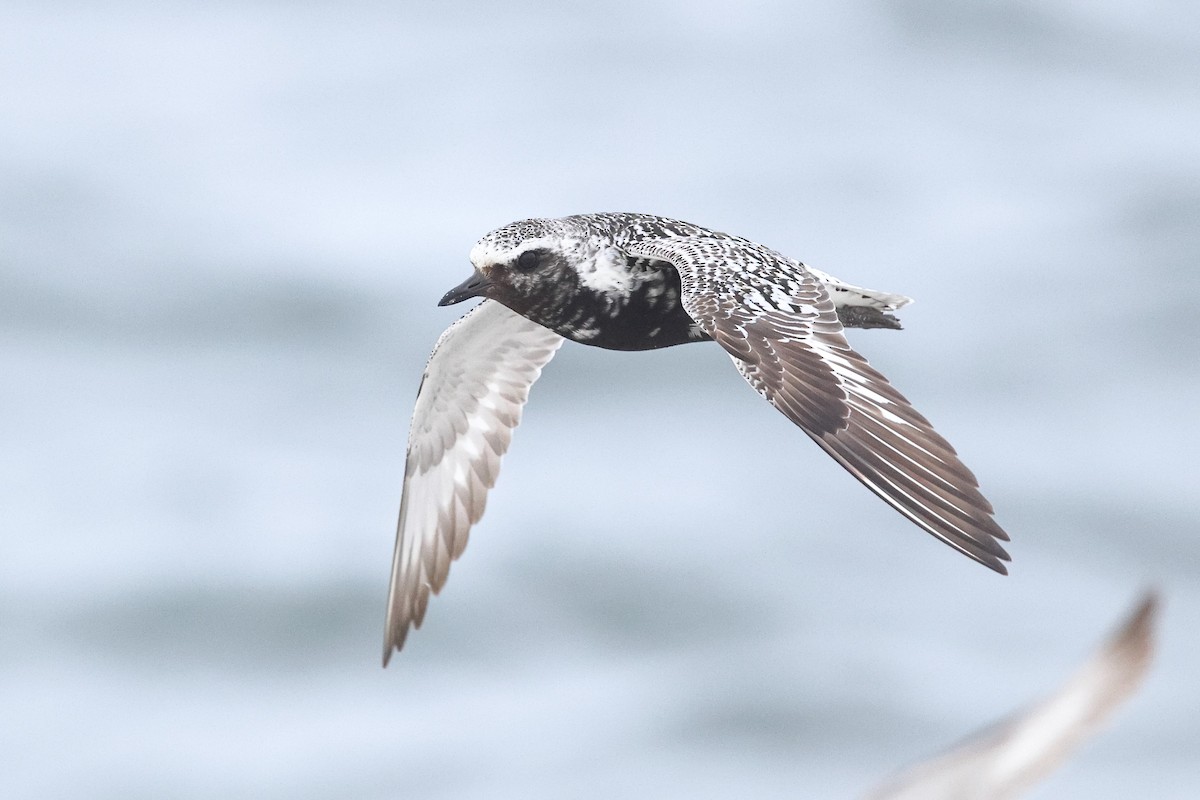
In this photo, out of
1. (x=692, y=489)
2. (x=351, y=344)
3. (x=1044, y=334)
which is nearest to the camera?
(x=692, y=489)

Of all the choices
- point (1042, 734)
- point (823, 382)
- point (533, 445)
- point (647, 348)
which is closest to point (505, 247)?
point (647, 348)

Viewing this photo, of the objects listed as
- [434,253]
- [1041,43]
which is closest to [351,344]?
[434,253]

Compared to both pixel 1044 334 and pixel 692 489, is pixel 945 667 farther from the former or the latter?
pixel 1044 334

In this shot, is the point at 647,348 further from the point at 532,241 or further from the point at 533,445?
the point at 533,445

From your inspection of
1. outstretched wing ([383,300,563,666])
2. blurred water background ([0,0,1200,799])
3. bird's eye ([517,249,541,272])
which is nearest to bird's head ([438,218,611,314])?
Answer: bird's eye ([517,249,541,272])

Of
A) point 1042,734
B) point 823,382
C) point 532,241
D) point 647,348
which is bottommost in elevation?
point 1042,734

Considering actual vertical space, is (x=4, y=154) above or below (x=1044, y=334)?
above

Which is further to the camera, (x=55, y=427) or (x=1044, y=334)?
(x=1044, y=334)

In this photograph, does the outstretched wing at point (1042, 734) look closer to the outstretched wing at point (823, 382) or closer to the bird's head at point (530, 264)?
the outstretched wing at point (823, 382)
